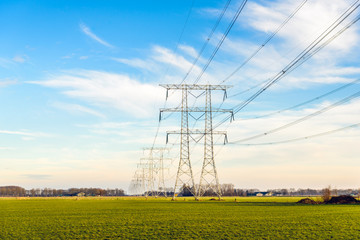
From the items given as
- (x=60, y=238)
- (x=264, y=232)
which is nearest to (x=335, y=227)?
(x=264, y=232)

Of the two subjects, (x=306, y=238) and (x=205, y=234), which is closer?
(x=306, y=238)

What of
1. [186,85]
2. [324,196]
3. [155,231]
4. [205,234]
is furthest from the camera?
[324,196]

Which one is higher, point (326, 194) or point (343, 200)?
point (326, 194)

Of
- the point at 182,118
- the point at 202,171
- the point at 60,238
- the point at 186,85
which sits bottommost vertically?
the point at 60,238

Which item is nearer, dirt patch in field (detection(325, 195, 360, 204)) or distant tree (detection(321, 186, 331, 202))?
dirt patch in field (detection(325, 195, 360, 204))

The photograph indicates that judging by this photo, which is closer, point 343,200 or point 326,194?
point 343,200

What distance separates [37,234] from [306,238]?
51.9ft

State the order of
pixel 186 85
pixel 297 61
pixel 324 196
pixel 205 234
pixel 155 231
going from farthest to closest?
pixel 324 196 < pixel 186 85 < pixel 155 231 < pixel 205 234 < pixel 297 61

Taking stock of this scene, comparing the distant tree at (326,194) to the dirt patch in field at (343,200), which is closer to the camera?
the dirt patch in field at (343,200)

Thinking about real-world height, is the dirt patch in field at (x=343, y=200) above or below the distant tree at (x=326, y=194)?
below

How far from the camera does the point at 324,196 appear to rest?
71.3 metres

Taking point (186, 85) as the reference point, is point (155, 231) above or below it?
below

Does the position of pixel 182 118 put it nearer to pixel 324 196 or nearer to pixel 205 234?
pixel 324 196

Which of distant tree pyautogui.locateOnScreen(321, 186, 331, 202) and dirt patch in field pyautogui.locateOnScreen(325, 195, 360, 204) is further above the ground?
distant tree pyautogui.locateOnScreen(321, 186, 331, 202)
